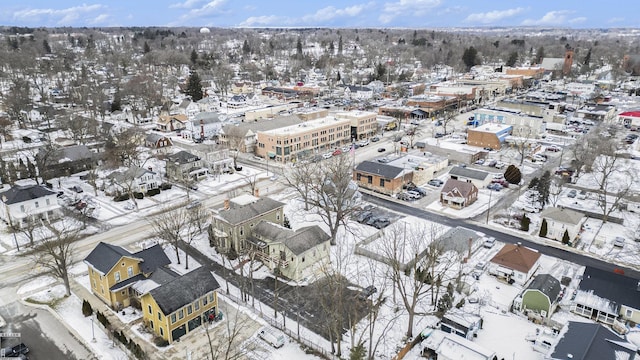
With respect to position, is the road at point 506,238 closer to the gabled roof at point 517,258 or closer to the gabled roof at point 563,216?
the gabled roof at point 563,216

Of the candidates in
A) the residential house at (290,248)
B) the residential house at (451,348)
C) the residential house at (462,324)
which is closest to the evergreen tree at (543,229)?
the residential house at (462,324)

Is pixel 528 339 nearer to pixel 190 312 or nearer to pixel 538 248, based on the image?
pixel 538 248

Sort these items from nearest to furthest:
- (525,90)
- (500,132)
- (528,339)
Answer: (528,339)
(500,132)
(525,90)

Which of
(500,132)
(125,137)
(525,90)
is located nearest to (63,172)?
(125,137)

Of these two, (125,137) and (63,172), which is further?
(125,137)

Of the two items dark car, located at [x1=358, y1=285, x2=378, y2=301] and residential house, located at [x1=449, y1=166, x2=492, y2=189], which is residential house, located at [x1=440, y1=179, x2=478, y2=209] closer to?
residential house, located at [x1=449, y1=166, x2=492, y2=189]

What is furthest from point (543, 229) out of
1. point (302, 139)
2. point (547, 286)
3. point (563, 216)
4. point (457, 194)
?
point (302, 139)

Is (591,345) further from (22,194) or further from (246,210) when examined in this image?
(22,194)
